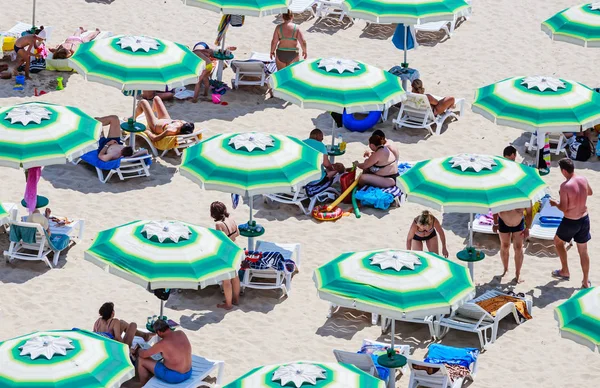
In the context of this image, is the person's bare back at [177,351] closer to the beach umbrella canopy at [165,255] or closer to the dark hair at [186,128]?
the beach umbrella canopy at [165,255]

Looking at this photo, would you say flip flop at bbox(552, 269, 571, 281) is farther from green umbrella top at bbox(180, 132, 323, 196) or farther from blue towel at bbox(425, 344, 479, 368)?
green umbrella top at bbox(180, 132, 323, 196)

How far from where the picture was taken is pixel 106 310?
1608cm

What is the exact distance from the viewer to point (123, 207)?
65.0ft

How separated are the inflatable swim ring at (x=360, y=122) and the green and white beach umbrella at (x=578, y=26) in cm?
335

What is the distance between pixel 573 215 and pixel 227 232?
14.7 ft

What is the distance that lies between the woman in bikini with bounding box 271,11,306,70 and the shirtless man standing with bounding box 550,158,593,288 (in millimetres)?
7019

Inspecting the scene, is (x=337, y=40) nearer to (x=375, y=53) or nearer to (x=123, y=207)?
(x=375, y=53)

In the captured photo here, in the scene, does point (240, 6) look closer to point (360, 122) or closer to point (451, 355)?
point (360, 122)

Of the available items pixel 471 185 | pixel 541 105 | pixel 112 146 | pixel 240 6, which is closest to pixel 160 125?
pixel 112 146

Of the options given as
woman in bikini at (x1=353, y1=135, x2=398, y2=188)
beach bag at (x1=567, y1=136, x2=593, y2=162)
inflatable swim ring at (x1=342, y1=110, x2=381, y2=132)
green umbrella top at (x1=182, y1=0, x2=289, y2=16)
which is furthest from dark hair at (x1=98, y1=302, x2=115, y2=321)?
beach bag at (x1=567, y1=136, x2=593, y2=162)

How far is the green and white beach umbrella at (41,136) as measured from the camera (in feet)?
57.5

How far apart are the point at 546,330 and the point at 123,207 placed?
6.42 m

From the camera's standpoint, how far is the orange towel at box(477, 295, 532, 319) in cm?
1716

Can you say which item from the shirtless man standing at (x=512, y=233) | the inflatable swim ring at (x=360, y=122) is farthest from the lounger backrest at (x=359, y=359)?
the inflatable swim ring at (x=360, y=122)
